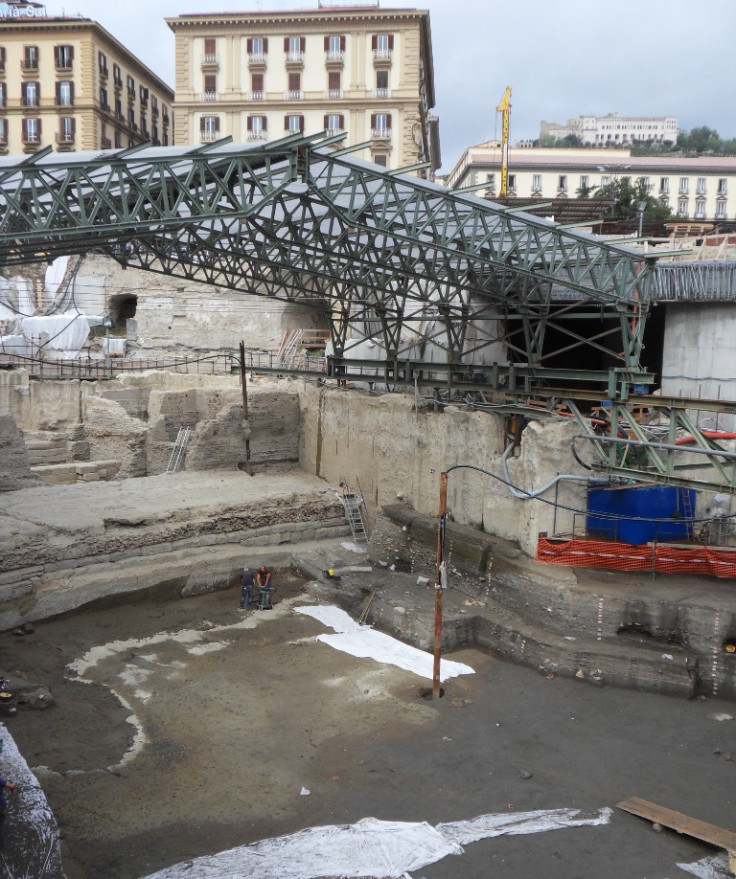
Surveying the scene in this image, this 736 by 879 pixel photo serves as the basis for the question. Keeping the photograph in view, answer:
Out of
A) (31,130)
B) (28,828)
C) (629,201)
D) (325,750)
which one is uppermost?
(31,130)

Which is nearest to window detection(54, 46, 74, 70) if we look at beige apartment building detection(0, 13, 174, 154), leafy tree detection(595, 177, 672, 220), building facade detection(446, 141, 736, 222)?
beige apartment building detection(0, 13, 174, 154)

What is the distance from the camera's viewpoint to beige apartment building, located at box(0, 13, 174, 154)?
39.7 metres

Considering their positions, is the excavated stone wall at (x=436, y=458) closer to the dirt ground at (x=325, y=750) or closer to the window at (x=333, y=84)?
the dirt ground at (x=325, y=750)

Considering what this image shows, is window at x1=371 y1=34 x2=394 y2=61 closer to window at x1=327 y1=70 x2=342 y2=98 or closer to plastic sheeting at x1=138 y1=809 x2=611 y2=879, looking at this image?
window at x1=327 y1=70 x2=342 y2=98

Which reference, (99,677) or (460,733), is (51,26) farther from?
(460,733)

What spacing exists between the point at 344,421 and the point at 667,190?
42.7 meters

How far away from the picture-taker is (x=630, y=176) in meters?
52.8

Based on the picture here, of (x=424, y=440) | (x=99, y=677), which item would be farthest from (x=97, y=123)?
(x=99, y=677)

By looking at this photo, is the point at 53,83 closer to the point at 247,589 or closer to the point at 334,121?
the point at 334,121

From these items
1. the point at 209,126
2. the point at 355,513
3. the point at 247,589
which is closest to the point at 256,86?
the point at 209,126

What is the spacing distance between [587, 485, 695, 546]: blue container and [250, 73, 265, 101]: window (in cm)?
3212

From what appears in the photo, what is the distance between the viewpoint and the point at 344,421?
19.2m

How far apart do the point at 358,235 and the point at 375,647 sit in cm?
751

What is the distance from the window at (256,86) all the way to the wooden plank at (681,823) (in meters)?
37.6
